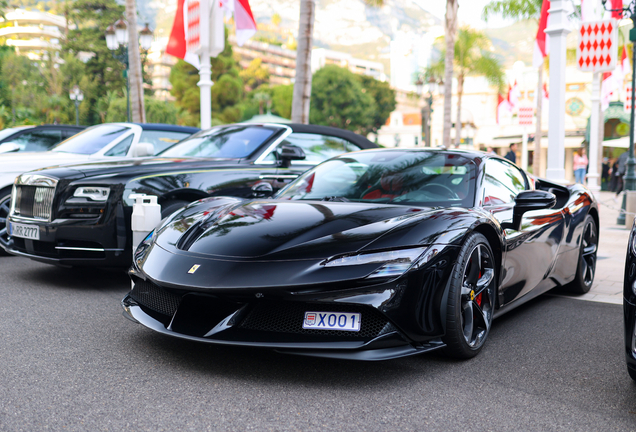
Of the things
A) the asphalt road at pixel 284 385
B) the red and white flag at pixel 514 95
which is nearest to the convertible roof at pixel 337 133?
the asphalt road at pixel 284 385

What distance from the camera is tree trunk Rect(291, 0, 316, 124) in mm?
13219

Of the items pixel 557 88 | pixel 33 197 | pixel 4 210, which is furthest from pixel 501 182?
pixel 557 88

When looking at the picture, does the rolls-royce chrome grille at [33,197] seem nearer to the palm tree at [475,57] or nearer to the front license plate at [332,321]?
the front license plate at [332,321]

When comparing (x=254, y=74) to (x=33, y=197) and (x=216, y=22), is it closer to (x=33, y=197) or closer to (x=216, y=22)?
(x=216, y=22)

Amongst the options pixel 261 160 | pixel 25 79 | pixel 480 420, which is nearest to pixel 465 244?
pixel 480 420

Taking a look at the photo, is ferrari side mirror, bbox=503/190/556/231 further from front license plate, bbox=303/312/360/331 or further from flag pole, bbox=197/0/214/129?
flag pole, bbox=197/0/214/129

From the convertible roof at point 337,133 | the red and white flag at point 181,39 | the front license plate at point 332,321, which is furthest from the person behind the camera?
the red and white flag at point 181,39

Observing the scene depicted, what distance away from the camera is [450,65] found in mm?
Answer: 28047

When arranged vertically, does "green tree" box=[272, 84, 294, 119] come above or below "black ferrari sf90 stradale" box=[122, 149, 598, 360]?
above

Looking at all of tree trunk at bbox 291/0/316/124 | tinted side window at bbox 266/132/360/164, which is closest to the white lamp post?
tinted side window at bbox 266/132/360/164

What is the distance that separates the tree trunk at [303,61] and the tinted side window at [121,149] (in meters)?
5.68

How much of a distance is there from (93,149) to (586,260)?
5676 millimetres

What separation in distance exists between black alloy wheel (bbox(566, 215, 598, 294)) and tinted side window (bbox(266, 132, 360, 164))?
259cm

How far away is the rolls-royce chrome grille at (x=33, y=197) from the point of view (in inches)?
199
